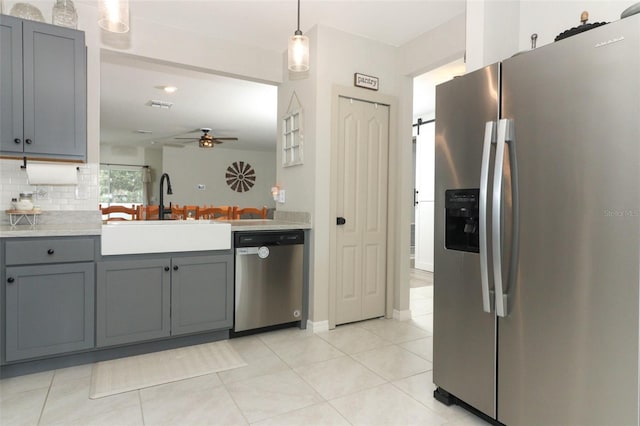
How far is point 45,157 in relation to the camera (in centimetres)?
252

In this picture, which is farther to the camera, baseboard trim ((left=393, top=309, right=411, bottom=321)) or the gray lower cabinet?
baseboard trim ((left=393, top=309, right=411, bottom=321))

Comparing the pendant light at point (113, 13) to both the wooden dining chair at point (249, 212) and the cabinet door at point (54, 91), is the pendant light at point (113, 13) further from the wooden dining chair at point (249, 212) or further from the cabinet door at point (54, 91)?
the wooden dining chair at point (249, 212)

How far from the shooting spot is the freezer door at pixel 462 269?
1742mm

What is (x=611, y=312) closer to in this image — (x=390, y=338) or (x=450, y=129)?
(x=450, y=129)

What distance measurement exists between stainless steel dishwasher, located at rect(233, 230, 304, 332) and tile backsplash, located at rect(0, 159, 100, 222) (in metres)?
1.16

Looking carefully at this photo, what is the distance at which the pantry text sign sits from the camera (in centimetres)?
334

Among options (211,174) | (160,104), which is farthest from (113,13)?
(211,174)

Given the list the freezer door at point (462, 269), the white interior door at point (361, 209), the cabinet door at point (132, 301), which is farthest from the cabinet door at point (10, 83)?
the freezer door at point (462, 269)

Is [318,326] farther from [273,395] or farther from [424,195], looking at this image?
[424,195]

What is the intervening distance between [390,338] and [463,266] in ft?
4.63

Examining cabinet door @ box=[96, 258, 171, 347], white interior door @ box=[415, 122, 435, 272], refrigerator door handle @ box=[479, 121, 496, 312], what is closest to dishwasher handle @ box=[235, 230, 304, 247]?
Answer: cabinet door @ box=[96, 258, 171, 347]

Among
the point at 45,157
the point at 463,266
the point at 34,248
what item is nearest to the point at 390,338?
the point at 463,266

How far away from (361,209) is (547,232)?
199 cm

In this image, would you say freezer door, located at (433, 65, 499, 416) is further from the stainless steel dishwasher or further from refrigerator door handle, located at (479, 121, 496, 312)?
the stainless steel dishwasher
